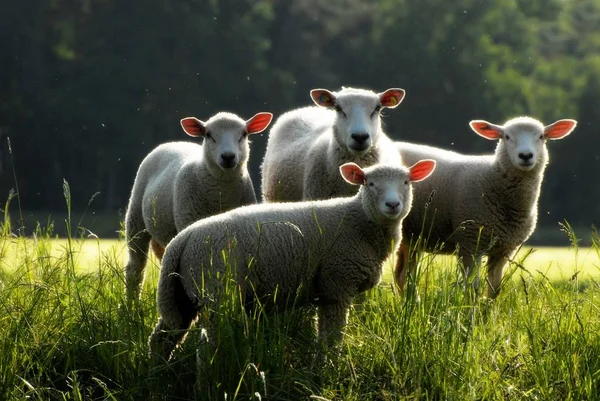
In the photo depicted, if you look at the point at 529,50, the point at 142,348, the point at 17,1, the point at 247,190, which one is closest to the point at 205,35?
the point at 17,1

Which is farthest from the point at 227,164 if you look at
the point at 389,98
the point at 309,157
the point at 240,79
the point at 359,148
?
the point at 240,79

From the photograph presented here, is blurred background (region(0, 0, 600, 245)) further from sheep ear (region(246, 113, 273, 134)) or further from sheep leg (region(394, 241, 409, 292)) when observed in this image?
sheep ear (region(246, 113, 273, 134))

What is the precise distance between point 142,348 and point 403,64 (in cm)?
4100

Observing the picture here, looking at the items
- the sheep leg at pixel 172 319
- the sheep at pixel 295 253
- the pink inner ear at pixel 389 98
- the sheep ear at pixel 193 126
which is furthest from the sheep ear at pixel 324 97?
the sheep leg at pixel 172 319

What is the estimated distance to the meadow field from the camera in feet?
14.4

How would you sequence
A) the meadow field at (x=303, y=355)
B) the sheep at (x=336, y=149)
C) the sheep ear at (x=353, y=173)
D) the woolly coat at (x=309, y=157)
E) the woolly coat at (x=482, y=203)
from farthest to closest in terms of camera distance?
the woolly coat at (x=482, y=203), the woolly coat at (x=309, y=157), the sheep at (x=336, y=149), the sheep ear at (x=353, y=173), the meadow field at (x=303, y=355)

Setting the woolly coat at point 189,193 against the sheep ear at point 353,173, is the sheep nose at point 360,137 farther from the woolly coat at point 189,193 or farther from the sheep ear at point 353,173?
the sheep ear at point 353,173

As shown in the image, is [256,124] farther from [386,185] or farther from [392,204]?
[392,204]

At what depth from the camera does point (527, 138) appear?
7.11 m

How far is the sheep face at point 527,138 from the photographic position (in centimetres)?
705

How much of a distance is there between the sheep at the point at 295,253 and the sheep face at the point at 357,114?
108 cm

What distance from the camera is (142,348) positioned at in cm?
479

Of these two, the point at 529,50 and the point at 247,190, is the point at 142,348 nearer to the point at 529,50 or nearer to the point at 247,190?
the point at 247,190

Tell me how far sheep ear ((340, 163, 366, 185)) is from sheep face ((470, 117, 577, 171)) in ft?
6.30
